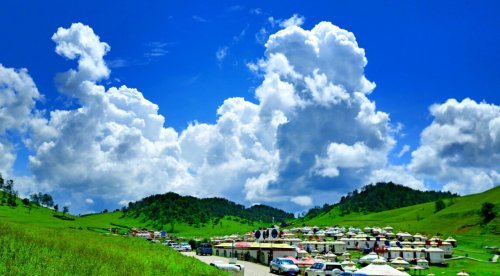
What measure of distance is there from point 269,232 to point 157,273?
2921cm

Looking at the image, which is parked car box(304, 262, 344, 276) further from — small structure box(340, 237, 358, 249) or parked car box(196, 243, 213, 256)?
small structure box(340, 237, 358, 249)

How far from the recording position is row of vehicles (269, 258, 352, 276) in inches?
1875

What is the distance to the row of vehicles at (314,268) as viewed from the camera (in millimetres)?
47625

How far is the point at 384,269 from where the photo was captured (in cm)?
4272

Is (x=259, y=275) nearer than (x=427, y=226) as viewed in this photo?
Yes

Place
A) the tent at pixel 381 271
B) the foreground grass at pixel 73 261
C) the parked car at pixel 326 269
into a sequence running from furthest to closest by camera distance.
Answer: the parked car at pixel 326 269 → the tent at pixel 381 271 → the foreground grass at pixel 73 261

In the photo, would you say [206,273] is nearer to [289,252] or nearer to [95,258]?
[95,258]

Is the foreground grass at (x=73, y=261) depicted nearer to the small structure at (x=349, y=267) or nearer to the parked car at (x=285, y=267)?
the parked car at (x=285, y=267)

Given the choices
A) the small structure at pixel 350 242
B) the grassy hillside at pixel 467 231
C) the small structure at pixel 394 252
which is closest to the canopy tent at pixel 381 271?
the grassy hillside at pixel 467 231

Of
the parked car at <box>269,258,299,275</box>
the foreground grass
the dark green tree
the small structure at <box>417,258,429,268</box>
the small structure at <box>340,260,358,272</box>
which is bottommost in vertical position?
the small structure at <box>417,258,429,268</box>

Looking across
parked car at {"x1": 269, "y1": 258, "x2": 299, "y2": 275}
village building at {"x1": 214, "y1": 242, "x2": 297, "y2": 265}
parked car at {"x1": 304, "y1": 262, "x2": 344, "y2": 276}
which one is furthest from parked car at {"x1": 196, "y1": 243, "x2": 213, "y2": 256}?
parked car at {"x1": 304, "y1": 262, "x2": 344, "y2": 276}

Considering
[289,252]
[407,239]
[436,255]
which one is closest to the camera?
[289,252]

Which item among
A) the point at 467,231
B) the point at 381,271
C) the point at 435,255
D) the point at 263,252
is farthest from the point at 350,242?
the point at 381,271

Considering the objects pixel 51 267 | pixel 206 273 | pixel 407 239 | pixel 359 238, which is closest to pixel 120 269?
pixel 51 267
